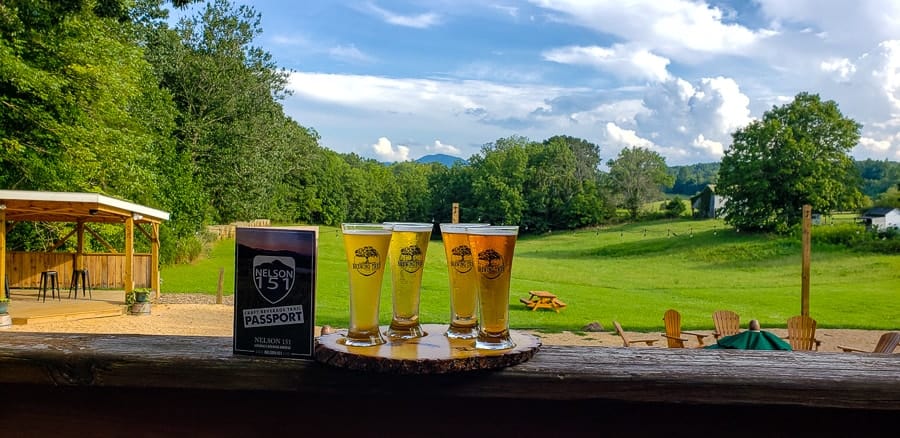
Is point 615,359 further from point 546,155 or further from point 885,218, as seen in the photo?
point 546,155

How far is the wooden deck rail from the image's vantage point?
1016mm

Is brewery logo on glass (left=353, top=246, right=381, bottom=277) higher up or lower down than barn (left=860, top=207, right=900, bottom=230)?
lower down

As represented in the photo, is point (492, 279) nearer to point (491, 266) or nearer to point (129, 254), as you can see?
point (491, 266)

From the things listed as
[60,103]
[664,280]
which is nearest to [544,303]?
[664,280]

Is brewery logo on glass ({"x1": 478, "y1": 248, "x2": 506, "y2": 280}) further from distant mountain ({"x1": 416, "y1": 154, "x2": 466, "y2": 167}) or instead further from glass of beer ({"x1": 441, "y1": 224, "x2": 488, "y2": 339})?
distant mountain ({"x1": 416, "y1": 154, "x2": 466, "y2": 167})

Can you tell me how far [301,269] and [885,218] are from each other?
39.8 metres

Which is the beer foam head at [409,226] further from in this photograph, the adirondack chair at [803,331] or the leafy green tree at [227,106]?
the leafy green tree at [227,106]

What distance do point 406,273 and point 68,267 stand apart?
17893mm

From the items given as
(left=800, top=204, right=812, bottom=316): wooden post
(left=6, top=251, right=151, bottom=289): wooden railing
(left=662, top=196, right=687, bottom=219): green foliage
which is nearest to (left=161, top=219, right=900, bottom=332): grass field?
(left=800, top=204, right=812, bottom=316): wooden post

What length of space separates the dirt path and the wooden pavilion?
179 cm

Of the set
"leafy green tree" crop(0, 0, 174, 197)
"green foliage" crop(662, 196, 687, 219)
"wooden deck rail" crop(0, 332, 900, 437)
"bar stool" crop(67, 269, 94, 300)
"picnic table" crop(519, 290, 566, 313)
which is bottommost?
"picnic table" crop(519, 290, 566, 313)

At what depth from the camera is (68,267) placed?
16484mm

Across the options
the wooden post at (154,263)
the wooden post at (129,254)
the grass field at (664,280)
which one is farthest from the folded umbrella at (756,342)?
the wooden post at (154,263)

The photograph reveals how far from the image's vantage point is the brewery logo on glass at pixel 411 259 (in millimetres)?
1109
